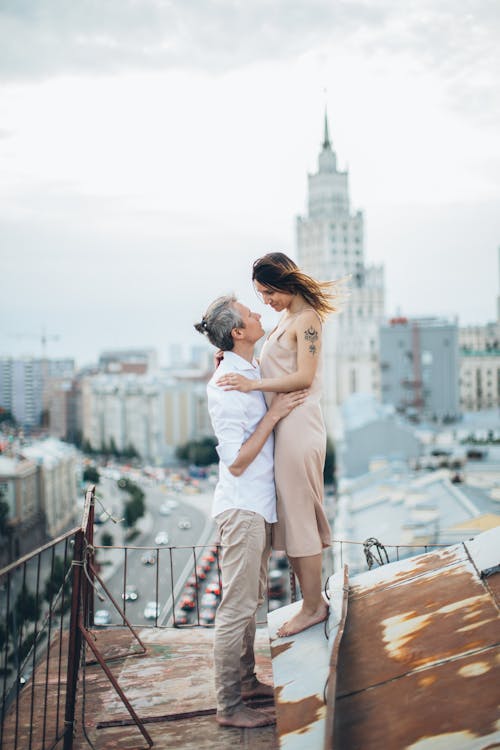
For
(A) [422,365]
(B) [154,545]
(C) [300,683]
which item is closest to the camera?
(C) [300,683]

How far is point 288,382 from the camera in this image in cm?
268

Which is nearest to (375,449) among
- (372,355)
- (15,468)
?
(15,468)

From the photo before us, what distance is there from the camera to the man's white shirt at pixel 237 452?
8.61ft

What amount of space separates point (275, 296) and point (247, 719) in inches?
58.7

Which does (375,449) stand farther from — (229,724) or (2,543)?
(229,724)

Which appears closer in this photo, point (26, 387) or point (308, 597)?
point (308, 597)

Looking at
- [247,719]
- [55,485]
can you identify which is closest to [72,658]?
[247,719]

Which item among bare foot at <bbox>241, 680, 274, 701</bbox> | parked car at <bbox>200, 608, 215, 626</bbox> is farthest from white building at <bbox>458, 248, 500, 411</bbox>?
bare foot at <bbox>241, 680, 274, 701</bbox>

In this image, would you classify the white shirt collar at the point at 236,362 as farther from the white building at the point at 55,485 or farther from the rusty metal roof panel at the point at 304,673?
the white building at the point at 55,485

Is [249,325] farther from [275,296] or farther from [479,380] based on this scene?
[479,380]

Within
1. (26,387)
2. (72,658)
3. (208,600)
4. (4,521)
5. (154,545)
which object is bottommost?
(154,545)

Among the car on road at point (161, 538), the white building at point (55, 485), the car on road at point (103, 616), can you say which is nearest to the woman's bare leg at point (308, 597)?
the car on road at point (103, 616)

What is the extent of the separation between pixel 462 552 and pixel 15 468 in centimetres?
2519

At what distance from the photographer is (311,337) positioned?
2.71 metres
